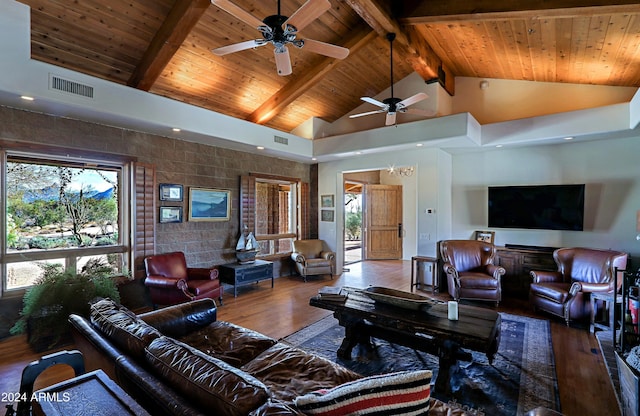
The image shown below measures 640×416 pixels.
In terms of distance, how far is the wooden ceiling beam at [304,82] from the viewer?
480cm

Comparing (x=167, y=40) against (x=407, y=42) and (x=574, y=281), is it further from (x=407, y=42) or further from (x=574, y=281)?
(x=574, y=281)

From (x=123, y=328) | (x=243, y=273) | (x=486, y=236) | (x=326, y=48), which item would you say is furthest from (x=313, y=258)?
(x=123, y=328)

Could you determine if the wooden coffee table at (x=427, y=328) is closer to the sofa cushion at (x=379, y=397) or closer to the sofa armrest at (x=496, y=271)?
the sofa cushion at (x=379, y=397)

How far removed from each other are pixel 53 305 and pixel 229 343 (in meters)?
2.30

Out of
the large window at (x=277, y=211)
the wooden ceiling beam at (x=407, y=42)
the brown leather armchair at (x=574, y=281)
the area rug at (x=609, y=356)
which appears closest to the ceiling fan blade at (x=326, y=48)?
the wooden ceiling beam at (x=407, y=42)

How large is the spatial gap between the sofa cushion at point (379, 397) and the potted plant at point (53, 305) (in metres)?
3.42

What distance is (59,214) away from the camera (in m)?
3.98

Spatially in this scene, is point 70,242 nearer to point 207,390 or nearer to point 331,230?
point 207,390

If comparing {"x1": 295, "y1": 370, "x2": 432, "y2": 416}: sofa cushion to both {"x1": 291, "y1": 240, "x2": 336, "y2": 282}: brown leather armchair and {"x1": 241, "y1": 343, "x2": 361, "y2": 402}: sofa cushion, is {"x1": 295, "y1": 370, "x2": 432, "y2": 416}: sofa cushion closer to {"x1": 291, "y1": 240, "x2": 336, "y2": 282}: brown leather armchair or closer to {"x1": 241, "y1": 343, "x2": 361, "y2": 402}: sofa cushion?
{"x1": 241, "y1": 343, "x2": 361, "y2": 402}: sofa cushion

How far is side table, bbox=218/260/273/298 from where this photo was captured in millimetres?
5203

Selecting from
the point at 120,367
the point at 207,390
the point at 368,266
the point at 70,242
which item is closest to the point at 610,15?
the point at 207,390

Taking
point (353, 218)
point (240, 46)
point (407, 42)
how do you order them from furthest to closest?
point (353, 218) → point (407, 42) → point (240, 46)

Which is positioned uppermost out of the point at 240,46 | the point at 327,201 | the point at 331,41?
the point at 331,41

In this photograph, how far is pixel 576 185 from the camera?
4.91 metres
